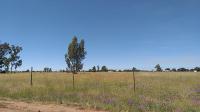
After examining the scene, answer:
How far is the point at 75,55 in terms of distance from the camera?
9000 centimetres

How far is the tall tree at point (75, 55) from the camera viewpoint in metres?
89.2

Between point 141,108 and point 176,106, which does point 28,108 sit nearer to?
point 141,108

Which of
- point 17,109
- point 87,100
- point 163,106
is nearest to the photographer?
point 17,109

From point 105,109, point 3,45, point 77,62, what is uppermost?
point 3,45

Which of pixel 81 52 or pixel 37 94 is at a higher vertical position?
pixel 81 52

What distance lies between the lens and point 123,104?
14.7 metres

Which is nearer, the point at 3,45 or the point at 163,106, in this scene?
the point at 163,106

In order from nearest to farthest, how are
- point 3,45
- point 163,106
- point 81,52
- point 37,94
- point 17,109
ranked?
1. point 17,109
2. point 163,106
3. point 37,94
4. point 81,52
5. point 3,45

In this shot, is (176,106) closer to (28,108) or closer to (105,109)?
(105,109)

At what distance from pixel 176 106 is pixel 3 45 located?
90.8 metres

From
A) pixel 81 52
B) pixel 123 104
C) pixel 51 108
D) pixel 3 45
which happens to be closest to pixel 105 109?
pixel 123 104

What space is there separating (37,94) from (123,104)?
270 inches

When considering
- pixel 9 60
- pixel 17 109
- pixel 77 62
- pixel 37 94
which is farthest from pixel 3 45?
pixel 17 109

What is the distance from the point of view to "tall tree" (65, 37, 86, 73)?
89250mm
